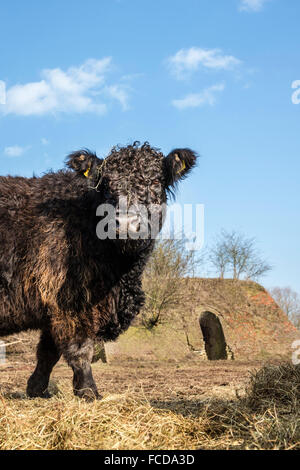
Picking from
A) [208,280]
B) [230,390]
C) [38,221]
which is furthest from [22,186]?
[208,280]

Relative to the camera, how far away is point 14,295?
5.39 metres

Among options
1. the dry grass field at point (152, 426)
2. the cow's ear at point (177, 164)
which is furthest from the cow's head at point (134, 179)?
the dry grass field at point (152, 426)

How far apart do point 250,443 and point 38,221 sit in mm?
3518

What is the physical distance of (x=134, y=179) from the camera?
17.5 feet

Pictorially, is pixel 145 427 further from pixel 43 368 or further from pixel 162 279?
pixel 162 279

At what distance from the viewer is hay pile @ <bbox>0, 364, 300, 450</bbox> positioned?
329 centimetres

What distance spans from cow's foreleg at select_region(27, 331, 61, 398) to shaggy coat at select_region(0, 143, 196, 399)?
253 mm

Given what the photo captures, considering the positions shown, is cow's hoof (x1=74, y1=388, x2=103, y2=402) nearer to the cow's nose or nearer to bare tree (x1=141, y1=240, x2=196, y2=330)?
the cow's nose

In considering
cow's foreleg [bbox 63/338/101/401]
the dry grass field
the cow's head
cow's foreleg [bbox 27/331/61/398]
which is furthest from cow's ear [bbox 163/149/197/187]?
the dry grass field

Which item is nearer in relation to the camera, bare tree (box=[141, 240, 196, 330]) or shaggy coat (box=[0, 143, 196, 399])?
shaggy coat (box=[0, 143, 196, 399])

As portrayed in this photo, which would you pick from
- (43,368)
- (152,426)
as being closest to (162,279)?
(43,368)

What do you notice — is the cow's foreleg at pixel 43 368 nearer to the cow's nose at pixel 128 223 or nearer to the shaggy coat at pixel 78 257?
the shaggy coat at pixel 78 257

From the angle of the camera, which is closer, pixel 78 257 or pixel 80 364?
pixel 80 364

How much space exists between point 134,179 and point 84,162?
0.76 metres
